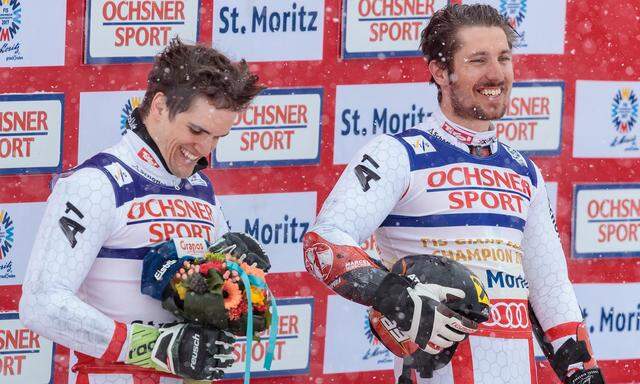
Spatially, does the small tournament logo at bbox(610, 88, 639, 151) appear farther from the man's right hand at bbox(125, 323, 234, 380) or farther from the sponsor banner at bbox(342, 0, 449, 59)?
the man's right hand at bbox(125, 323, 234, 380)

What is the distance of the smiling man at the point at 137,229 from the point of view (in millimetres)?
4215

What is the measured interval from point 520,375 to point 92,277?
1.42 metres

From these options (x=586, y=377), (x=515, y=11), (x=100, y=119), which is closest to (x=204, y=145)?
(x=100, y=119)

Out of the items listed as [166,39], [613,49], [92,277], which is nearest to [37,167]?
[166,39]

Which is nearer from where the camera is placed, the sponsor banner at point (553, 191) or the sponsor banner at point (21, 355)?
the sponsor banner at point (21, 355)

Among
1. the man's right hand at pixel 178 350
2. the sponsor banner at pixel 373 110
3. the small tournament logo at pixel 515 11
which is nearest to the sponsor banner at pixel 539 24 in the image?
the small tournament logo at pixel 515 11

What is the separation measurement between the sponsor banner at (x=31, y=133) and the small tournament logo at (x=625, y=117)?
2.59 m

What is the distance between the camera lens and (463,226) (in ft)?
15.5

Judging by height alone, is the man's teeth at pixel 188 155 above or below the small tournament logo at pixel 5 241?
above

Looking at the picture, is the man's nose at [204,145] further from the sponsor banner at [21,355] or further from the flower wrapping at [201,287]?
the sponsor banner at [21,355]

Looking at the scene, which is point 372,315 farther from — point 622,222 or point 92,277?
point 622,222

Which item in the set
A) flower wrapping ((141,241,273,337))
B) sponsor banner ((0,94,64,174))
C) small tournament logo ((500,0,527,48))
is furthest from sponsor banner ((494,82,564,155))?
flower wrapping ((141,241,273,337))

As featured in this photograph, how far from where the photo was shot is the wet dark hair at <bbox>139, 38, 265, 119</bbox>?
4410mm

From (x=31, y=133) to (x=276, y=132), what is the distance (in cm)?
103
